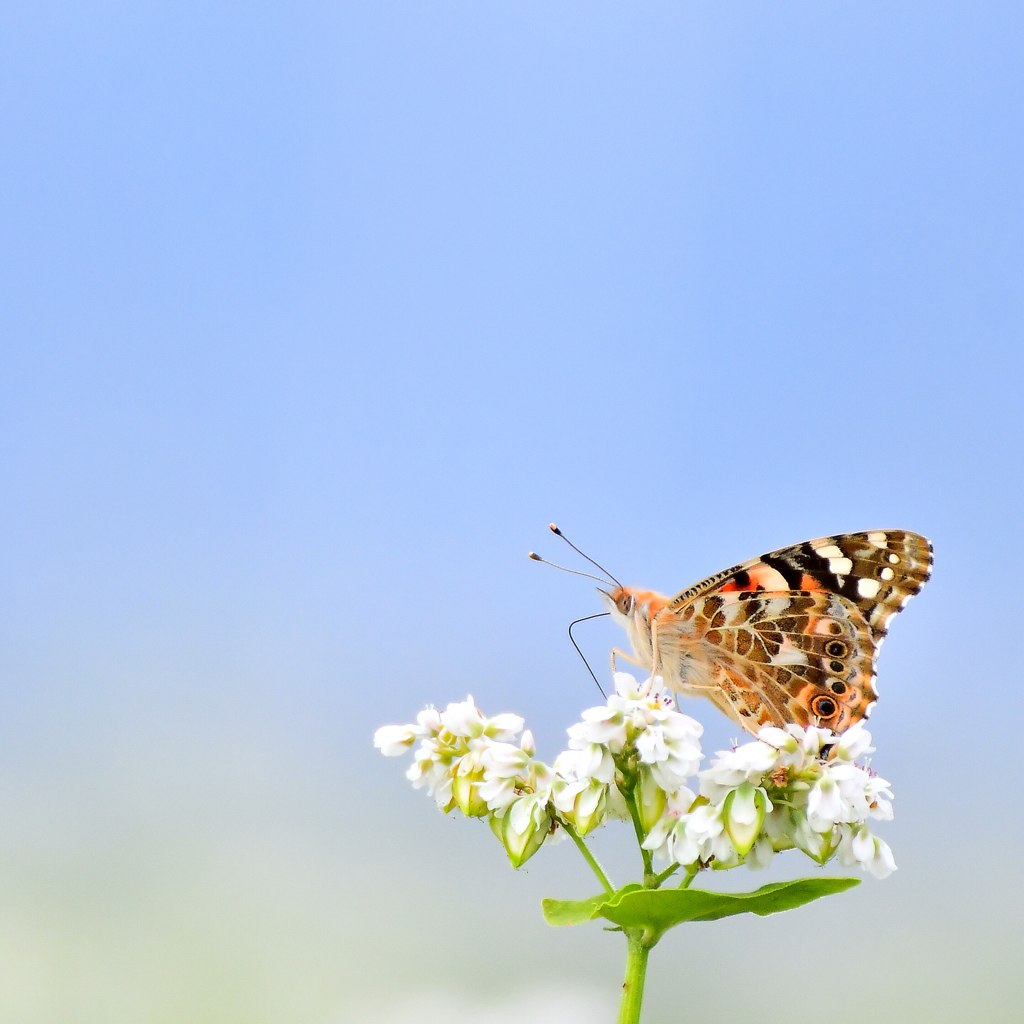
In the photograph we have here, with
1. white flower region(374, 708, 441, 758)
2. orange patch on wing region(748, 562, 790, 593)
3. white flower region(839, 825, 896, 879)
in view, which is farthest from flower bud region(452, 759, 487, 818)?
orange patch on wing region(748, 562, 790, 593)

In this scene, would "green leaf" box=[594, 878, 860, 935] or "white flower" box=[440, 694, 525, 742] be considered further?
"white flower" box=[440, 694, 525, 742]

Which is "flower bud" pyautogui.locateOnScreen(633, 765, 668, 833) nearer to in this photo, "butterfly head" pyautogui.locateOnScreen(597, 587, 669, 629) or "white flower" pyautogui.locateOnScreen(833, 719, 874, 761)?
"white flower" pyautogui.locateOnScreen(833, 719, 874, 761)

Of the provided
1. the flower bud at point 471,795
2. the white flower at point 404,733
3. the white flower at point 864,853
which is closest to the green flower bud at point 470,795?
the flower bud at point 471,795

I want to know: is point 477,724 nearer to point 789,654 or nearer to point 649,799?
point 649,799

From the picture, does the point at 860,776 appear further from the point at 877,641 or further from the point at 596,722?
the point at 877,641

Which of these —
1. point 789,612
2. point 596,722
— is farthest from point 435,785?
point 789,612

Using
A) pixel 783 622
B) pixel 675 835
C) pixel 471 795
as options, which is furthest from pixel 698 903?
pixel 783 622
